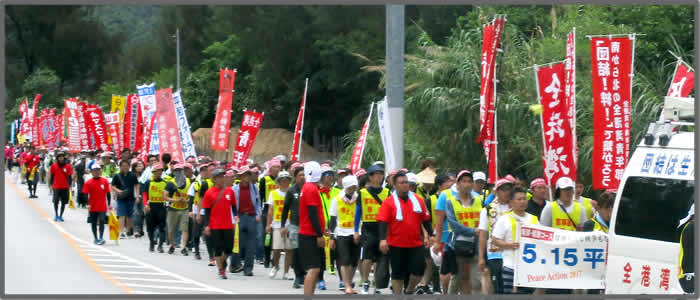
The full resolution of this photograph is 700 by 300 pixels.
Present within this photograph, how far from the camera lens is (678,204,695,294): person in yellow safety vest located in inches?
321

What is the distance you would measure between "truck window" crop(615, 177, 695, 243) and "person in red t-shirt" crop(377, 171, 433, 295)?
296 cm

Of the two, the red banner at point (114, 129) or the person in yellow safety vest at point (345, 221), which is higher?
the red banner at point (114, 129)

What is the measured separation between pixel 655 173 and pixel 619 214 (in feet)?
1.68

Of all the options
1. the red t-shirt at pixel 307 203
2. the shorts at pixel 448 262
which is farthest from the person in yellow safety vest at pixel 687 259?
the red t-shirt at pixel 307 203

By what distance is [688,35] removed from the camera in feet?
69.1

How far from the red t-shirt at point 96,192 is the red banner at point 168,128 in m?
4.60

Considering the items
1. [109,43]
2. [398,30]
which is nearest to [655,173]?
[398,30]

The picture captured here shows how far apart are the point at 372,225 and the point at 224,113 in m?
12.2

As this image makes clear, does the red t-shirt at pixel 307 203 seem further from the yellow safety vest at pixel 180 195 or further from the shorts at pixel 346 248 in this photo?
the yellow safety vest at pixel 180 195

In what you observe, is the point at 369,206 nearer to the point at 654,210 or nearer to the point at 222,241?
the point at 222,241

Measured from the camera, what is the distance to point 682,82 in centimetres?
1374

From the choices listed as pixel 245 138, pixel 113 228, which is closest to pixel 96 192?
pixel 113 228

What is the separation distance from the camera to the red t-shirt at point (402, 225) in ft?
38.1

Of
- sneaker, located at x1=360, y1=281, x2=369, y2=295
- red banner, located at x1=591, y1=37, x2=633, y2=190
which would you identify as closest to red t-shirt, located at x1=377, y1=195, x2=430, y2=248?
sneaker, located at x1=360, y1=281, x2=369, y2=295
